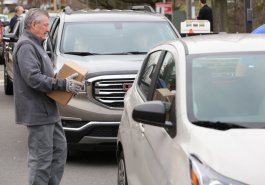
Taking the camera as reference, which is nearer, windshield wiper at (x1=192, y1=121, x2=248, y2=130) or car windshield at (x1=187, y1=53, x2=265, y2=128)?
windshield wiper at (x1=192, y1=121, x2=248, y2=130)

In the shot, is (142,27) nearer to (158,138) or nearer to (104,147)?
(104,147)

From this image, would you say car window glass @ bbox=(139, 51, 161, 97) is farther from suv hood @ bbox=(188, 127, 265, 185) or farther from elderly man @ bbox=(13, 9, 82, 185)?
suv hood @ bbox=(188, 127, 265, 185)

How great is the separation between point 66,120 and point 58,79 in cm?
224

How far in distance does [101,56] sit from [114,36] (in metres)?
0.70

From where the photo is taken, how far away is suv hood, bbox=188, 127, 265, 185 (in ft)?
11.2

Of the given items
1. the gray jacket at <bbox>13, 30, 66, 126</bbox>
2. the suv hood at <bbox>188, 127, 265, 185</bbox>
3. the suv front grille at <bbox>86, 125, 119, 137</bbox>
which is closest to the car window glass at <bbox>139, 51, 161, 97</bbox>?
the gray jacket at <bbox>13, 30, 66, 126</bbox>

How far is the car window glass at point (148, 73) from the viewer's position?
5.31m

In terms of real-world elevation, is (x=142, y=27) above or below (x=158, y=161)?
above

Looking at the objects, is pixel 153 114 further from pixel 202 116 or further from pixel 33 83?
pixel 33 83

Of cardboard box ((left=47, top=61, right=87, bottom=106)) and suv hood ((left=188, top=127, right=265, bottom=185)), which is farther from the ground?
cardboard box ((left=47, top=61, right=87, bottom=106))

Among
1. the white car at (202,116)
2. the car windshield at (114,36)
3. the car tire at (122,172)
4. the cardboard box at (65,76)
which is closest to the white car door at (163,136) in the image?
the white car at (202,116)

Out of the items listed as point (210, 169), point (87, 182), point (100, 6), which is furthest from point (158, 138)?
point (100, 6)

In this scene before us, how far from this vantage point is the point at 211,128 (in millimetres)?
3941

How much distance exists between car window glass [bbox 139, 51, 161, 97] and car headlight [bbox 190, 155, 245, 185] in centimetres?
171
